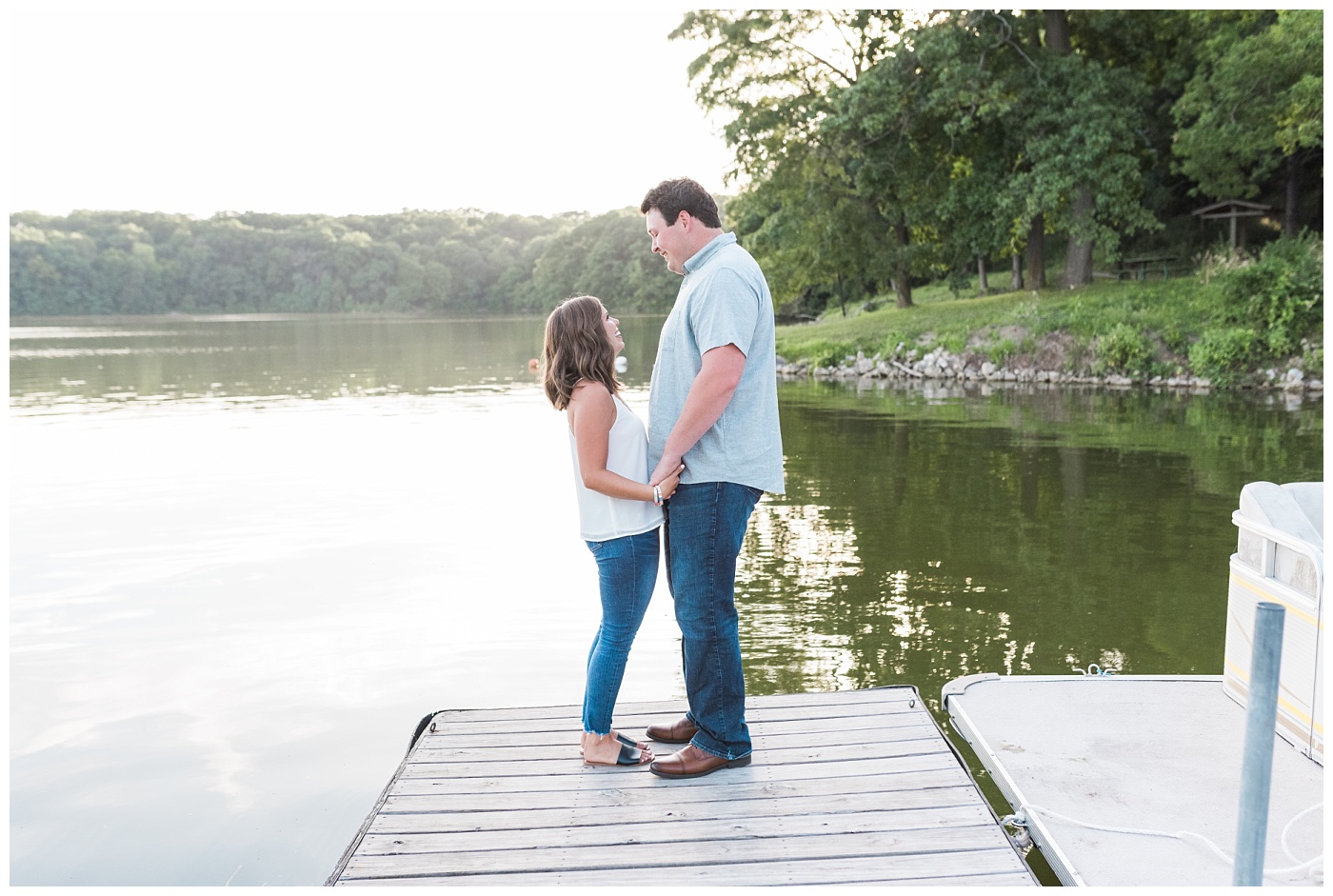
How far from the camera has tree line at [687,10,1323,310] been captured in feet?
83.4

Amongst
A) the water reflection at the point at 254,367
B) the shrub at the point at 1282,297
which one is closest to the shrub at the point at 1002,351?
the shrub at the point at 1282,297

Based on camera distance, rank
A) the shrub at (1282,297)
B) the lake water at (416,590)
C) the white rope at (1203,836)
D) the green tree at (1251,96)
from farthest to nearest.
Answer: the green tree at (1251,96) → the shrub at (1282,297) → the lake water at (416,590) → the white rope at (1203,836)

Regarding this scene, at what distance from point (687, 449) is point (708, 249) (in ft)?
2.30

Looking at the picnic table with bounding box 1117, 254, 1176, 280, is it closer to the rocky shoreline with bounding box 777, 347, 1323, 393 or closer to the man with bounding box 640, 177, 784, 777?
the rocky shoreline with bounding box 777, 347, 1323, 393

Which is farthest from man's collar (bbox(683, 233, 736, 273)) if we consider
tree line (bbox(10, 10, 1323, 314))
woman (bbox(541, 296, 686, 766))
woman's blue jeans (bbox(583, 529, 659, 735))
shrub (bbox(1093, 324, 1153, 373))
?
tree line (bbox(10, 10, 1323, 314))

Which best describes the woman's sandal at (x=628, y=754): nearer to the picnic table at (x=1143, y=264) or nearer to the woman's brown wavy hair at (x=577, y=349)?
the woman's brown wavy hair at (x=577, y=349)

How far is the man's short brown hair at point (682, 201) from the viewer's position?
11.6 feet

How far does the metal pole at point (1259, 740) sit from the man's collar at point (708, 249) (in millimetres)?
2019

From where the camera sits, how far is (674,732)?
4.02 metres

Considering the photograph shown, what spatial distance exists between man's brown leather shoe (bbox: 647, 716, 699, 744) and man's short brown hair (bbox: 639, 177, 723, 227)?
1.89 metres

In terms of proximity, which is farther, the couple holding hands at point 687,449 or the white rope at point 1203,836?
the couple holding hands at point 687,449

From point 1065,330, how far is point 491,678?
69.8 feet

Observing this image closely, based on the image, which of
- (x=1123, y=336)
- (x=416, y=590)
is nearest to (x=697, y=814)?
(x=416, y=590)

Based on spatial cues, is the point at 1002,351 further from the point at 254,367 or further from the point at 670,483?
the point at 670,483
